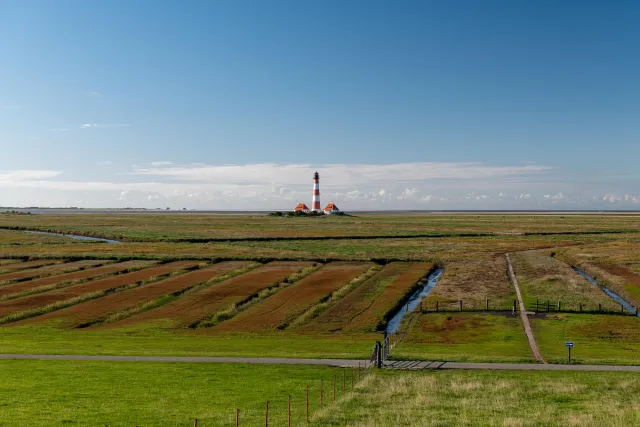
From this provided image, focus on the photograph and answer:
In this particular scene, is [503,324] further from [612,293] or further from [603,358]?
[612,293]

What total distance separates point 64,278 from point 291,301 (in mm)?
30203

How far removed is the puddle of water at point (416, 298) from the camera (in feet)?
143

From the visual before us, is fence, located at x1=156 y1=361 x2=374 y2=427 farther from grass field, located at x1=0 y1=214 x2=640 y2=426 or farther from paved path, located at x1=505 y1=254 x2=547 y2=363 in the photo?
paved path, located at x1=505 y1=254 x2=547 y2=363

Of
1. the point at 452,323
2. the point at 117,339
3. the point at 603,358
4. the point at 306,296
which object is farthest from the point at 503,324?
the point at 117,339

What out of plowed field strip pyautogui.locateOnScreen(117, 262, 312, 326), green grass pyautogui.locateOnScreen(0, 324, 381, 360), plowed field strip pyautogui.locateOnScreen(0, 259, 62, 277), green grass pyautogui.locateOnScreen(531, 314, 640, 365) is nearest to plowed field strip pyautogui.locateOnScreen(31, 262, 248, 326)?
plowed field strip pyautogui.locateOnScreen(117, 262, 312, 326)

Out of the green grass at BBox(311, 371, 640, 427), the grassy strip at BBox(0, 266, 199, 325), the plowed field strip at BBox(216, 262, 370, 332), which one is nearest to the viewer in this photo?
the green grass at BBox(311, 371, 640, 427)

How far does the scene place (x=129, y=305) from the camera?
166 ft

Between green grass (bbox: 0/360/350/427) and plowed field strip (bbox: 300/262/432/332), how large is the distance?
48.0 ft

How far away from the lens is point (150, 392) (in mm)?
24156

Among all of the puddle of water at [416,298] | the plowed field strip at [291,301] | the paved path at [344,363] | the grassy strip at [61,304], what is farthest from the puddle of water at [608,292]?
the grassy strip at [61,304]

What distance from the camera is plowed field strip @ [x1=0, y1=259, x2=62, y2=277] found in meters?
73.8

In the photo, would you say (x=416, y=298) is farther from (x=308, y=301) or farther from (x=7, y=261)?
(x=7, y=261)

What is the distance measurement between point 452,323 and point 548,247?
2711 inches

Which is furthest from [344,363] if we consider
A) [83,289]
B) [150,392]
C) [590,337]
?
[83,289]
